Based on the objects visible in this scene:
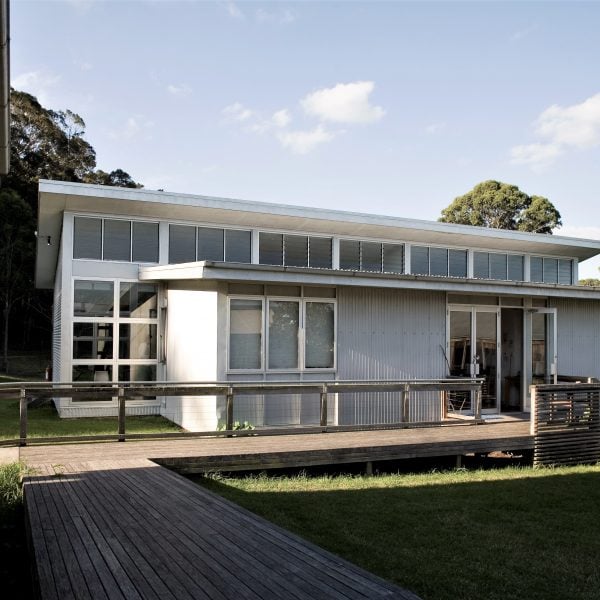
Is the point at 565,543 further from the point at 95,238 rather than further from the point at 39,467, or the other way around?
the point at 95,238

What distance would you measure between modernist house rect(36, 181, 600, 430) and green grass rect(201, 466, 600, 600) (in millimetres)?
3318

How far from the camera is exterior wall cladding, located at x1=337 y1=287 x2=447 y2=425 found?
40.0ft

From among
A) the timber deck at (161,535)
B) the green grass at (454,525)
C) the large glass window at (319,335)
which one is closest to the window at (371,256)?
the large glass window at (319,335)

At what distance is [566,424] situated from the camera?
11.1 meters

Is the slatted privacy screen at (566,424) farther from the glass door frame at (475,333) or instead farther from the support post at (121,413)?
the support post at (121,413)

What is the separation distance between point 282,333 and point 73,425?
14.3 ft

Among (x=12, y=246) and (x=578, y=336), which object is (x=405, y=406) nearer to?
(x=578, y=336)

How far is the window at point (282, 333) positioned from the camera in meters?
11.6

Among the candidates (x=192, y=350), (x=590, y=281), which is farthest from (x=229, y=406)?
(x=590, y=281)

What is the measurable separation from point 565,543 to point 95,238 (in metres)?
11.1

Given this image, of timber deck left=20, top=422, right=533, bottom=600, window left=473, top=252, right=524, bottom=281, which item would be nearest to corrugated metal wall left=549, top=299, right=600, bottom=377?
window left=473, top=252, right=524, bottom=281

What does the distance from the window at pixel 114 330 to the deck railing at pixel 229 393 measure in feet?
10.2

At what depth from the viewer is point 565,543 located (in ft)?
20.4

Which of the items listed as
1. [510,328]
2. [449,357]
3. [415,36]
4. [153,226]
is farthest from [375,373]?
[415,36]
